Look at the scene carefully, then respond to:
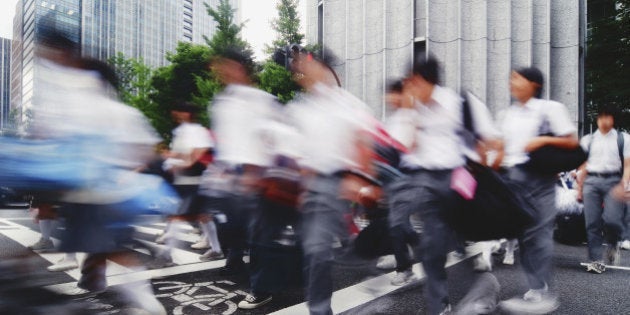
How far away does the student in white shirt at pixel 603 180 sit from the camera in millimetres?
4535

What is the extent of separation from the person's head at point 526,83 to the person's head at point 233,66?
7.00 ft

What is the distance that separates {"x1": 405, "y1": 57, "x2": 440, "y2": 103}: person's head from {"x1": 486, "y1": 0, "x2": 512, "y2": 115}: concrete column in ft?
63.9

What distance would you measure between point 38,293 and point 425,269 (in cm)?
213

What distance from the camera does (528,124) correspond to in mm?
3316

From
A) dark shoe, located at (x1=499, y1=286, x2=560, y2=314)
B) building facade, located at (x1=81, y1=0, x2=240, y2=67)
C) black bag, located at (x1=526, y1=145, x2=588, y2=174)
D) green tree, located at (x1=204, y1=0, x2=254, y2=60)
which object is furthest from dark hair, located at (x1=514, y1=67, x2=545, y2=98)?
building facade, located at (x1=81, y1=0, x2=240, y2=67)

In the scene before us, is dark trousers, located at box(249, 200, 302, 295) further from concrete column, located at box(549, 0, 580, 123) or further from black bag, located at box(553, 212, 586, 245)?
concrete column, located at box(549, 0, 580, 123)

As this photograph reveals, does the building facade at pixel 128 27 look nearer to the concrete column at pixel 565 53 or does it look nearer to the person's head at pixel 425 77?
the person's head at pixel 425 77

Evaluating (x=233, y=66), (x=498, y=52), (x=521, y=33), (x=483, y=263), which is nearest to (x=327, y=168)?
(x=233, y=66)

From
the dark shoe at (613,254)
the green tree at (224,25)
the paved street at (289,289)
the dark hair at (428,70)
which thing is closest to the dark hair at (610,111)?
the dark shoe at (613,254)

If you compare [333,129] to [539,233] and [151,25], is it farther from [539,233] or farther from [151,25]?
[151,25]

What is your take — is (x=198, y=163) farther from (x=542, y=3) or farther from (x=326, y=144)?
(x=542, y=3)

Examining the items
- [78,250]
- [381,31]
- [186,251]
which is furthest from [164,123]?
[78,250]

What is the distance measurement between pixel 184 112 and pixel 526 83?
3360 millimetres

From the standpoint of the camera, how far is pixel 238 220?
4.07 m
